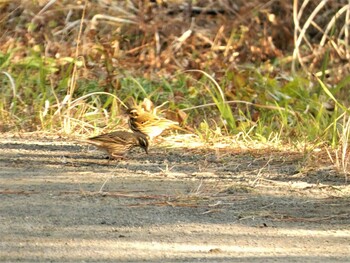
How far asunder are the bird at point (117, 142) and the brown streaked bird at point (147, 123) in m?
0.77

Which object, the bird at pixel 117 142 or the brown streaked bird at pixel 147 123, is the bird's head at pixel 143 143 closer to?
the bird at pixel 117 142

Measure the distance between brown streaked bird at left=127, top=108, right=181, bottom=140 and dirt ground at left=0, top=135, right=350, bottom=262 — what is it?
250 millimetres

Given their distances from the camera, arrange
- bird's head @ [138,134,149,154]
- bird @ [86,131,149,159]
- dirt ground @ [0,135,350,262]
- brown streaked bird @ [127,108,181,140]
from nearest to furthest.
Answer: dirt ground @ [0,135,350,262]
bird @ [86,131,149,159]
bird's head @ [138,134,149,154]
brown streaked bird @ [127,108,181,140]

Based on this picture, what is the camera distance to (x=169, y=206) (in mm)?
6152

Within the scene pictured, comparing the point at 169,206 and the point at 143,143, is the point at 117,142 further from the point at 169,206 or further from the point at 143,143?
the point at 169,206

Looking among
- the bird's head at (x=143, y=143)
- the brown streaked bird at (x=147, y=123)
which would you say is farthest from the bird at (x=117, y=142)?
the brown streaked bird at (x=147, y=123)

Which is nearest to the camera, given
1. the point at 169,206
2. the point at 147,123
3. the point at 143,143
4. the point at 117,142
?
the point at 169,206

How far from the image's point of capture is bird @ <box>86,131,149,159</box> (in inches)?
301

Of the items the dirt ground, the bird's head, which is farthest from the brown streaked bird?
the bird's head

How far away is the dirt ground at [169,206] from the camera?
16.7 feet

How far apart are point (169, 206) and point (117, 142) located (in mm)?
1591

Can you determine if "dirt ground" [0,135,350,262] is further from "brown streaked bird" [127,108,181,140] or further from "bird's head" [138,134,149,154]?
"brown streaked bird" [127,108,181,140]

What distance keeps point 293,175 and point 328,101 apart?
3.88 metres

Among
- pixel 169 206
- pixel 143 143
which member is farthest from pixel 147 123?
pixel 169 206
